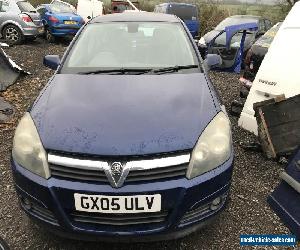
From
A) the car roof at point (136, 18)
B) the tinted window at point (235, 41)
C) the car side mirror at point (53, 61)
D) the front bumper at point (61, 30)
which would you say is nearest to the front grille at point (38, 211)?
the car side mirror at point (53, 61)

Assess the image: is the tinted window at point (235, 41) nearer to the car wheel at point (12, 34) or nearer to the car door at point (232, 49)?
A: the car door at point (232, 49)

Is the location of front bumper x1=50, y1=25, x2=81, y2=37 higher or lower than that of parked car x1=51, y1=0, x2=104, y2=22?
higher

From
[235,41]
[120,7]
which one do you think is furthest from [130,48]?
[120,7]

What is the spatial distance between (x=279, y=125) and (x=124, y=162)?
2.43m

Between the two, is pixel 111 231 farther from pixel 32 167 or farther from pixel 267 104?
pixel 267 104

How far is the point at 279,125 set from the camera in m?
4.24

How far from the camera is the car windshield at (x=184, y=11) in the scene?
1638cm

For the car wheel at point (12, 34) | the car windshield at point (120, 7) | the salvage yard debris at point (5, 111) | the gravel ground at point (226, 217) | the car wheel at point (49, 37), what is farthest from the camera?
the car windshield at point (120, 7)

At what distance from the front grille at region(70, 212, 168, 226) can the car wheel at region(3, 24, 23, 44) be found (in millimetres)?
11041

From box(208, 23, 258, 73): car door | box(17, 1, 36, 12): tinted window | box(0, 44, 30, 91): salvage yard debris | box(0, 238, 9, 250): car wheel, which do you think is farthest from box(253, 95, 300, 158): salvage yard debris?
box(17, 1, 36, 12): tinted window

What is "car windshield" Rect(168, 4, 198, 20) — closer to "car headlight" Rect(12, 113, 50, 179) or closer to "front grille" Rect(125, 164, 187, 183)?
"car headlight" Rect(12, 113, 50, 179)

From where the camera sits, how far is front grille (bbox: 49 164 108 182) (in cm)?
241

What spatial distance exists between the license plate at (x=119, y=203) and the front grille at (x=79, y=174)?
107 mm

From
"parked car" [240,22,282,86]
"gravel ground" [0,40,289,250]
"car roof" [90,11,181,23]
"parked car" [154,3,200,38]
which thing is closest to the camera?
"gravel ground" [0,40,289,250]
